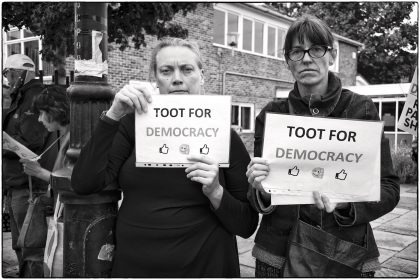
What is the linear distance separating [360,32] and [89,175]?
35513mm

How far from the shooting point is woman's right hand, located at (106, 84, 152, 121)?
6.06 feet

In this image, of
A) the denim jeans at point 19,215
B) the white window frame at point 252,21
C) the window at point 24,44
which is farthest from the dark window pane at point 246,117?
the denim jeans at point 19,215

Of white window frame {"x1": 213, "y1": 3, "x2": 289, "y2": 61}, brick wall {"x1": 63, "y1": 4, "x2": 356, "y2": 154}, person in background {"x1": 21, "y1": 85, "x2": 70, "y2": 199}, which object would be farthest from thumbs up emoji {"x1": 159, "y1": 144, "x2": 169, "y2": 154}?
white window frame {"x1": 213, "y1": 3, "x2": 289, "y2": 61}

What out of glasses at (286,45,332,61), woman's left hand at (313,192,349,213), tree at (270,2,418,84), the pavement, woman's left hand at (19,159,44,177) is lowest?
the pavement

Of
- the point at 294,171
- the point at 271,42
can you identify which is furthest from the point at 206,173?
the point at 271,42

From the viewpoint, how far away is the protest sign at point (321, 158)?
1773 mm

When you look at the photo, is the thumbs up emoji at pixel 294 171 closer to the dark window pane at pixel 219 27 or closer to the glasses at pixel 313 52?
the glasses at pixel 313 52

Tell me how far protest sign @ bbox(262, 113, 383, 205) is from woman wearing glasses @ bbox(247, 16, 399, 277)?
0.05m

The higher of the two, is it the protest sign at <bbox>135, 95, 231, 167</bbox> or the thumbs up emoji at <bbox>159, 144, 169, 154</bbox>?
the protest sign at <bbox>135, 95, 231, 167</bbox>

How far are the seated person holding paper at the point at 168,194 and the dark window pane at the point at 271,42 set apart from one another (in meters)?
20.2

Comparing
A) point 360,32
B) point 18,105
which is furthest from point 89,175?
point 360,32

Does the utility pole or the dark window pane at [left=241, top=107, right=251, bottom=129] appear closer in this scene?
the utility pole

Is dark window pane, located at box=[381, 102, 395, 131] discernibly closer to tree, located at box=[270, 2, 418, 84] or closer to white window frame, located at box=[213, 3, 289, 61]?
white window frame, located at box=[213, 3, 289, 61]

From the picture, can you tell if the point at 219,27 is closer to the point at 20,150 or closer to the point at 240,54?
the point at 240,54
